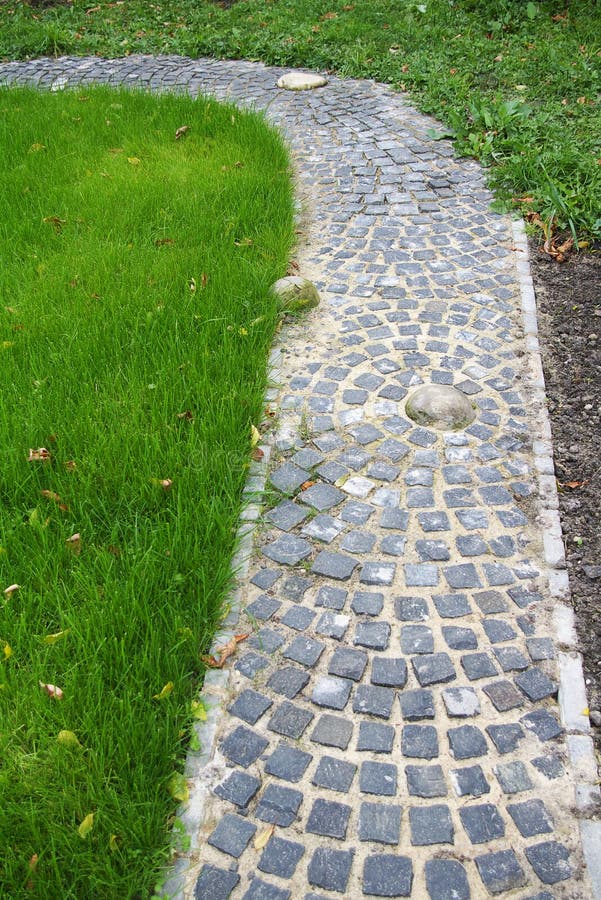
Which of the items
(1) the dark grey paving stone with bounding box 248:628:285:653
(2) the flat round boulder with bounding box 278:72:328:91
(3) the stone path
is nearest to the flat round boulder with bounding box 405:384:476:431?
(3) the stone path

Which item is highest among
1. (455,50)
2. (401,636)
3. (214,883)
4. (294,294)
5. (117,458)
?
(455,50)

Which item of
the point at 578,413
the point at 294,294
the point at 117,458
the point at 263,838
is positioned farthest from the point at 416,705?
the point at 294,294

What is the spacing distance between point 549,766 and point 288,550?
142 centimetres

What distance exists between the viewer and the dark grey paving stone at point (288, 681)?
9.70ft

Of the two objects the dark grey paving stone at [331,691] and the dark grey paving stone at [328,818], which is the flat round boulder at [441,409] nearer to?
the dark grey paving stone at [331,691]

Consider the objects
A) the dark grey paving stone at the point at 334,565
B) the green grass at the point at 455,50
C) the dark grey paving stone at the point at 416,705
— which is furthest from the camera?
the green grass at the point at 455,50

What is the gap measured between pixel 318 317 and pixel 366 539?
2.09 meters

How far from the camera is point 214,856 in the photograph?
8.06 ft

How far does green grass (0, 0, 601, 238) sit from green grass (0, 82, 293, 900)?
2.17 m

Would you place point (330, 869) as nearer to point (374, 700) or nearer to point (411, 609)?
point (374, 700)

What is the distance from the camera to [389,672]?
3006mm

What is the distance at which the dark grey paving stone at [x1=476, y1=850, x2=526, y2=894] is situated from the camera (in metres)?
2.37

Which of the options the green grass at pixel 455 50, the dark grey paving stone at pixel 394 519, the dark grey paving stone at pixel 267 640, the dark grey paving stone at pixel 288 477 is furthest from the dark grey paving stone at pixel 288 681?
the green grass at pixel 455 50

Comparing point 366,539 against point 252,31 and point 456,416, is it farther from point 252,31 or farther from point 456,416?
point 252,31
